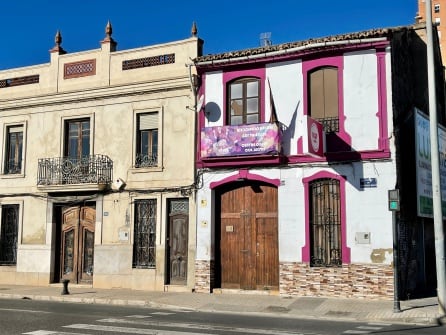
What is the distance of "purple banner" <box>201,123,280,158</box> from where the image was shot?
1714 cm

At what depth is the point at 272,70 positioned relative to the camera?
18.0 m

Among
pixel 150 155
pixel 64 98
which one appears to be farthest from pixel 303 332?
pixel 64 98

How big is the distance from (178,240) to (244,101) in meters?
5.19

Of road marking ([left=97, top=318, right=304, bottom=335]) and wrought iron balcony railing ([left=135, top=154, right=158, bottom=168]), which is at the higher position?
wrought iron balcony railing ([left=135, top=154, right=158, bottom=168])

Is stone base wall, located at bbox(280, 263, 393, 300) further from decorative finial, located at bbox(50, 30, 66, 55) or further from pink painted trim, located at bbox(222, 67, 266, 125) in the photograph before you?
decorative finial, located at bbox(50, 30, 66, 55)

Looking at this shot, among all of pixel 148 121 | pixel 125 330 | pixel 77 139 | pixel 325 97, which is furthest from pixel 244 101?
pixel 125 330

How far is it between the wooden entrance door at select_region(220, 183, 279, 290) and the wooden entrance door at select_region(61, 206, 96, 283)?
529cm

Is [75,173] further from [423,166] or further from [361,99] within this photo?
[423,166]

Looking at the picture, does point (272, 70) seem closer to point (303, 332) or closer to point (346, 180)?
point (346, 180)

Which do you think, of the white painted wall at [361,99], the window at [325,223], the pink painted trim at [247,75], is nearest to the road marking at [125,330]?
the window at [325,223]

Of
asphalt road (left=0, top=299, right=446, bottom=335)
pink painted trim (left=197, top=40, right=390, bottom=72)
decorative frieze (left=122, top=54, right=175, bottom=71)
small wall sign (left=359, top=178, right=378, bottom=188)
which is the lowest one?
asphalt road (left=0, top=299, right=446, bottom=335)

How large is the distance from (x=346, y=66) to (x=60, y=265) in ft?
41.1

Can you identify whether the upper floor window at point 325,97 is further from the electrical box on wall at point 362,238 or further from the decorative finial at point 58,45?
the decorative finial at point 58,45

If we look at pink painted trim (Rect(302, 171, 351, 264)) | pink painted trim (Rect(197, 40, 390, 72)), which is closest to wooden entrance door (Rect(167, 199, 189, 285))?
pink painted trim (Rect(302, 171, 351, 264))
